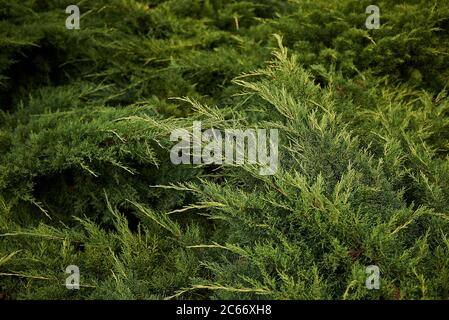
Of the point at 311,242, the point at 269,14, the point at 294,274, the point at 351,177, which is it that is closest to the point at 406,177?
the point at 351,177

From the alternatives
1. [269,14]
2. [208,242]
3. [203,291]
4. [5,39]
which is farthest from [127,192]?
[269,14]

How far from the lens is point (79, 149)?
2.73m

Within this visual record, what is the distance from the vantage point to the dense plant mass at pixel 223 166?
6.57 ft

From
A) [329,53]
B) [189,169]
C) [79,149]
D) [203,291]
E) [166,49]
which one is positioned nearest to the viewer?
[203,291]

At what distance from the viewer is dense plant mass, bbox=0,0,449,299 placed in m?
2.00

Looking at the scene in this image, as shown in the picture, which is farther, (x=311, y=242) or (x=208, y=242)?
(x=208, y=242)

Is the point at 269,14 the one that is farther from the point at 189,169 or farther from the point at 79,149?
the point at 79,149

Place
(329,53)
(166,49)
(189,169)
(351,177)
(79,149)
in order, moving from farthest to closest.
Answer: (166,49) → (329,53) → (189,169) → (79,149) → (351,177)

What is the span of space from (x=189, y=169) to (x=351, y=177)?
1.16 meters

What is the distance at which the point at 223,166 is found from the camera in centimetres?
247

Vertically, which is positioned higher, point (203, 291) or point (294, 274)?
point (294, 274)

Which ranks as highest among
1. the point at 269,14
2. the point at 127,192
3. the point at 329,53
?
the point at 269,14

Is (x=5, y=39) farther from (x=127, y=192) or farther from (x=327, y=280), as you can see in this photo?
(x=327, y=280)

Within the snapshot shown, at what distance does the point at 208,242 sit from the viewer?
102 inches
